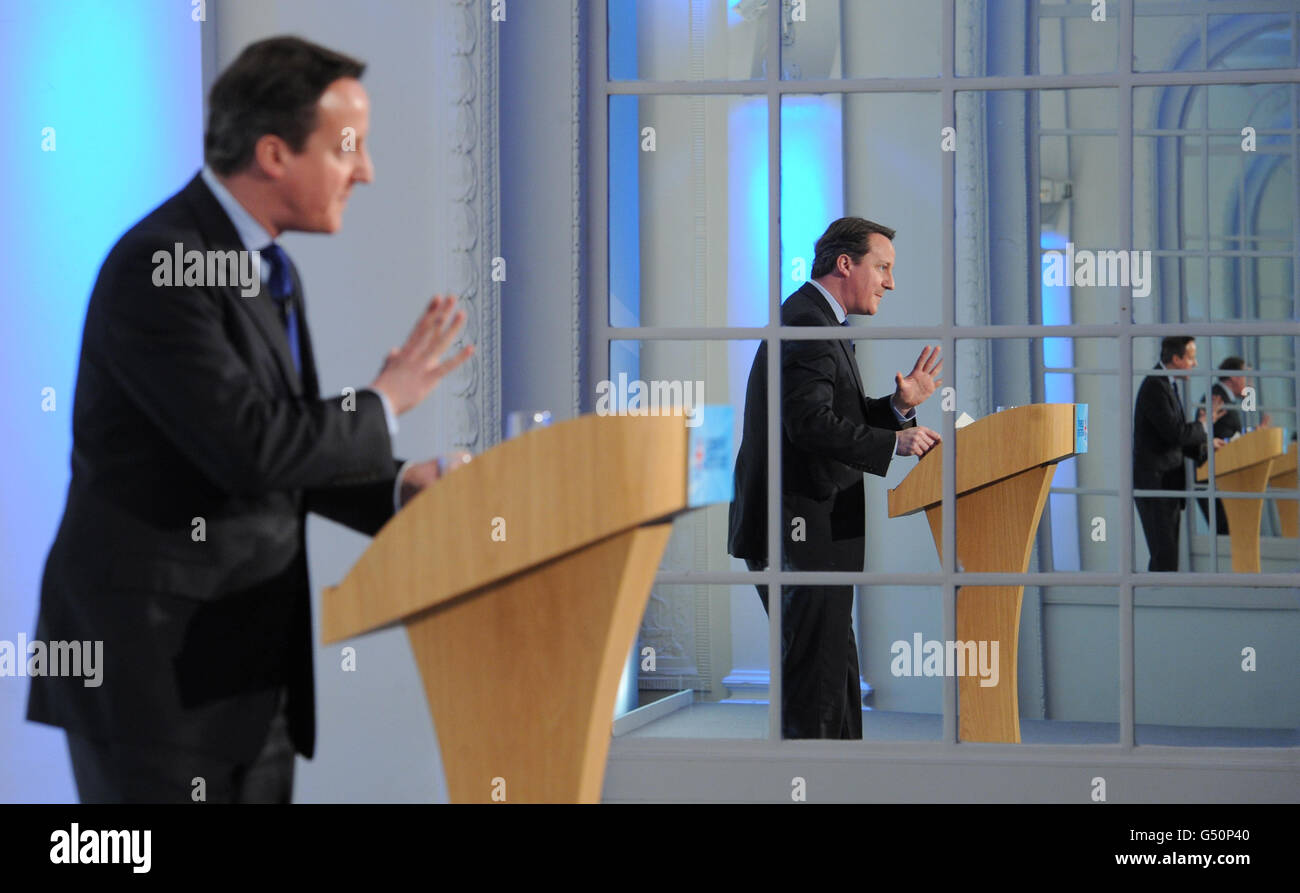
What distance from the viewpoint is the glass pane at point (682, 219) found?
5012 millimetres

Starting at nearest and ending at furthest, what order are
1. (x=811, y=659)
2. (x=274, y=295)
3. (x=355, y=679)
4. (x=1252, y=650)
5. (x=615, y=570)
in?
(x=615, y=570), (x=274, y=295), (x=355, y=679), (x=811, y=659), (x=1252, y=650)

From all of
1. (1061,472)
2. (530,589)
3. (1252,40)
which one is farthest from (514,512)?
(1252,40)

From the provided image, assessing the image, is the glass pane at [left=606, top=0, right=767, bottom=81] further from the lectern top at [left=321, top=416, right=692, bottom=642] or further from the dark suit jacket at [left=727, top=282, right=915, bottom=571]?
the lectern top at [left=321, top=416, right=692, bottom=642]

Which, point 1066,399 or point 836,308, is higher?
point 836,308

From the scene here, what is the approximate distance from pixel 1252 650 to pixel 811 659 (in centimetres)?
231

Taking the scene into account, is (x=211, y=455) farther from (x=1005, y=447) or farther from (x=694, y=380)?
(x=694, y=380)

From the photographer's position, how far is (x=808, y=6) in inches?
193

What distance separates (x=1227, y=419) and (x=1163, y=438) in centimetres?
26

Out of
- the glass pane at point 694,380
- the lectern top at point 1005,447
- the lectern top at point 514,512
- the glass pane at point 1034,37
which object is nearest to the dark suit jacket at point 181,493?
the lectern top at point 514,512

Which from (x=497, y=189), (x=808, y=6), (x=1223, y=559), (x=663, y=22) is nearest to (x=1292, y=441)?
(x=1223, y=559)

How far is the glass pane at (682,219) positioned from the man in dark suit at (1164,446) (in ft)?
5.01

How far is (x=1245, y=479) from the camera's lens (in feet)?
14.6

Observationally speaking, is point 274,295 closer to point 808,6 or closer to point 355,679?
point 355,679

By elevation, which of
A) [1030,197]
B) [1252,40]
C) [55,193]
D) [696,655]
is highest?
[1252,40]
